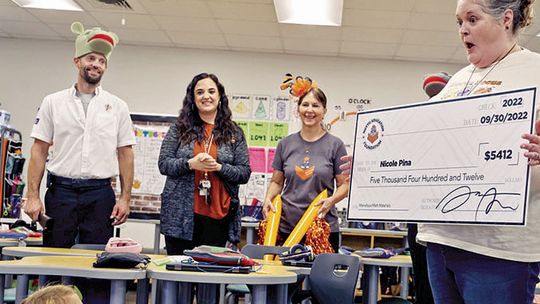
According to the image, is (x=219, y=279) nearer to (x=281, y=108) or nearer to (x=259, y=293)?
(x=259, y=293)

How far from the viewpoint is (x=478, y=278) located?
1429 mm

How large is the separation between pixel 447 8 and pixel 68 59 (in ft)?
16.1

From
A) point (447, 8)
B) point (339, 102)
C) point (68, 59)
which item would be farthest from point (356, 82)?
point (68, 59)

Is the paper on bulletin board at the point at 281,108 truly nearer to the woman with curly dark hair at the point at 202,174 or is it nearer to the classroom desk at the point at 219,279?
the woman with curly dark hair at the point at 202,174

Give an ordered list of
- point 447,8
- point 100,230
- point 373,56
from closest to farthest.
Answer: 1. point 100,230
2. point 447,8
3. point 373,56

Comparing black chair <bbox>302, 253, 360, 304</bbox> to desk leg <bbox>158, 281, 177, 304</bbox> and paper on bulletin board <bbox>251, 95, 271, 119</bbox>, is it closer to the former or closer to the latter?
desk leg <bbox>158, 281, 177, 304</bbox>

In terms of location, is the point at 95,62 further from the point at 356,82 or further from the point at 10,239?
the point at 356,82

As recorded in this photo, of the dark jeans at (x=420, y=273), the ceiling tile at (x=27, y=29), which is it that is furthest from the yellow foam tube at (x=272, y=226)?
the ceiling tile at (x=27, y=29)

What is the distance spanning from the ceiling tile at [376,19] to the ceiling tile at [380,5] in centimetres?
12

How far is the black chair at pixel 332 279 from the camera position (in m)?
2.64

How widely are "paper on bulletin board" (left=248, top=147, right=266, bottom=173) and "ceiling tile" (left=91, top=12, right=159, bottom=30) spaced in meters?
1.96

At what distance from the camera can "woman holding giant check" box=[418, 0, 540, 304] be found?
54.4 inches

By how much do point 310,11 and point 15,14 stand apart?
11.3 feet

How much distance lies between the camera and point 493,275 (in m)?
1.41
